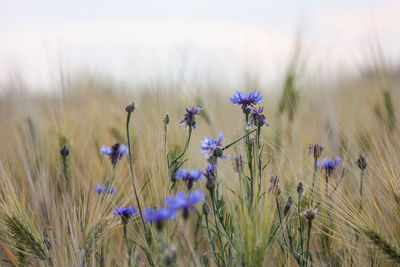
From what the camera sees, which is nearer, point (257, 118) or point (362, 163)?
point (257, 118)

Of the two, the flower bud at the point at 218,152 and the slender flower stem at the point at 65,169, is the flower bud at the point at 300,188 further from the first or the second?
the slender flower stem at the point at 65,169

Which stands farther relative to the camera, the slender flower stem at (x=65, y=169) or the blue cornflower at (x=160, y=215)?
the slender flower stem at (x=65, y=169)

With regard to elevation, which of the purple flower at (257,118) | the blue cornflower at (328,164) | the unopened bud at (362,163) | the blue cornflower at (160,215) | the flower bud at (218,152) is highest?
the purple flower at (257,118)

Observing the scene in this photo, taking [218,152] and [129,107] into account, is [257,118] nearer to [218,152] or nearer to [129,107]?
[218,152]

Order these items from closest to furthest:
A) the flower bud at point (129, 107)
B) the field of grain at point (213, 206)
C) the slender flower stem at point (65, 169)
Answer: the field of grain at point (213, 206) < the flower bud at point (129, 107) < the slender flower stem at point (65, 169)

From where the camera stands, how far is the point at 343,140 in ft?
6.94

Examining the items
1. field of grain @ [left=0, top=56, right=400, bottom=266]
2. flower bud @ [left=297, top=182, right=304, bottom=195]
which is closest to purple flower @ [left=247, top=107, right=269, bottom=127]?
field of grain @ [left=0, top=56, right=400, bottom=266]

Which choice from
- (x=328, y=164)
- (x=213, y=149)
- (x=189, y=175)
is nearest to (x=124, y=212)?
(x=189, y=175)

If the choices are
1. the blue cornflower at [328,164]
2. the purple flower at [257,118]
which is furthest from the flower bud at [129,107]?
the blue cornflower at [328,164]

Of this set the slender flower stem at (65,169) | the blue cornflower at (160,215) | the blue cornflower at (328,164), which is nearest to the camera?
the blue cornflower at (160,215)

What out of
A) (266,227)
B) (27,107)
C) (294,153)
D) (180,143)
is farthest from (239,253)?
(27,107)

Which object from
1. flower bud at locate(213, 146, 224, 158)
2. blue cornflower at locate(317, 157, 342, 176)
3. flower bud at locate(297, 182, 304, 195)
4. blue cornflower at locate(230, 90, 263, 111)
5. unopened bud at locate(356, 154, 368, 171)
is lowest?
flower bud at locate(297, 182, 304, 195)

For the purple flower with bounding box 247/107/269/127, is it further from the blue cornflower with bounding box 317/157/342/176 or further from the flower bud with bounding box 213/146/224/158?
the blue cornflower with bounding box 317/157/342/176

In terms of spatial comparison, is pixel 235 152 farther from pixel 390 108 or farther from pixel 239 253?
pixel 390 108
